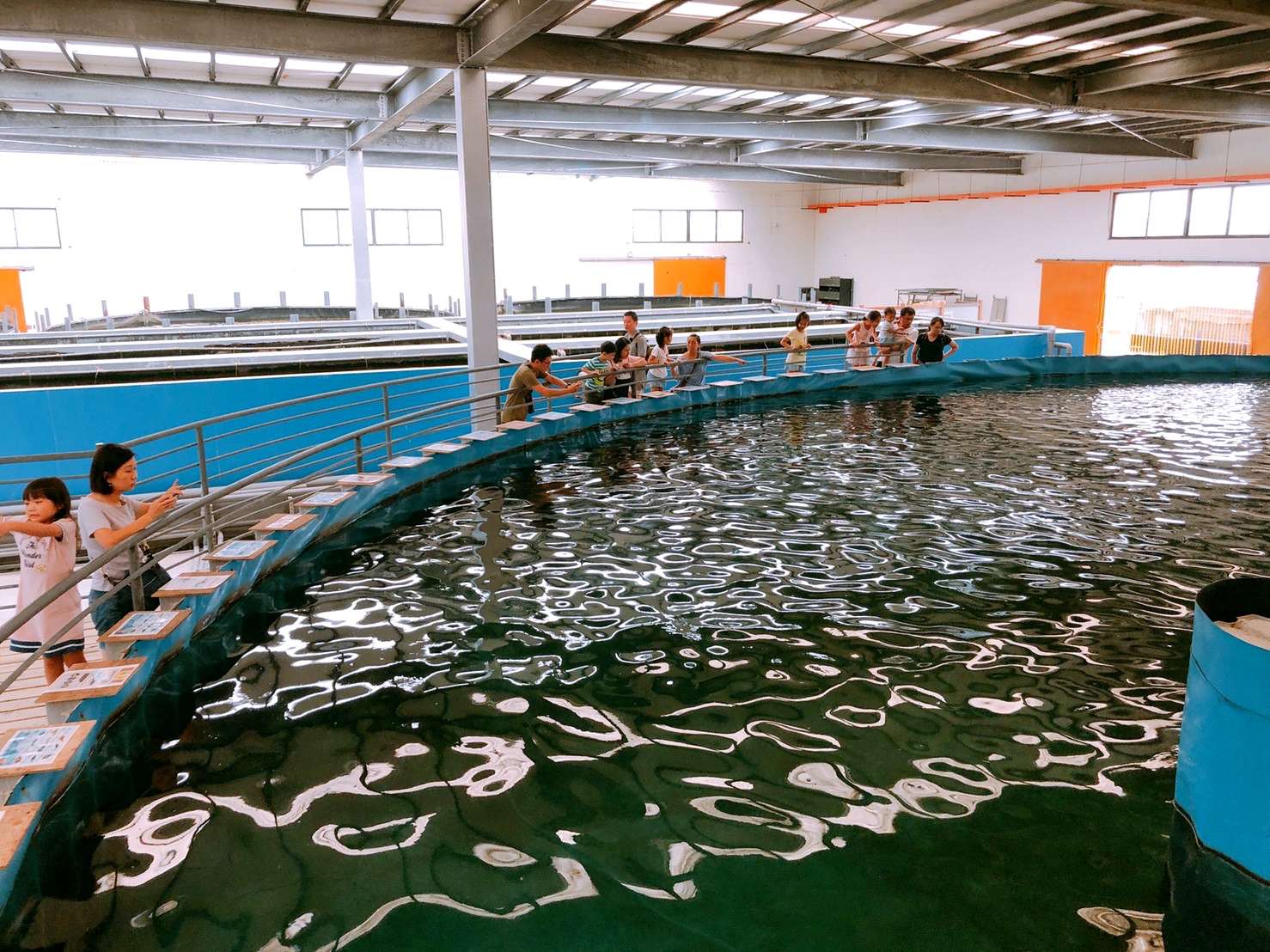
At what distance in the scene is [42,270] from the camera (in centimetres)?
2183

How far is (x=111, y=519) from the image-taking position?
4645mm

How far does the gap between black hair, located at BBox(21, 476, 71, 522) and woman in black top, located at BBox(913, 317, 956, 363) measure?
37.8 ft

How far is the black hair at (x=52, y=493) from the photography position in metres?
4.37

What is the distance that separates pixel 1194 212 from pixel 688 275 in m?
14.2

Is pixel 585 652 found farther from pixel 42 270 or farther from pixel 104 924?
pixel 42 270

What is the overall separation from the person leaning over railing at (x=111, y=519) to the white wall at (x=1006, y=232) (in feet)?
70.9

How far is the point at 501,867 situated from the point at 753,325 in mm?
15113

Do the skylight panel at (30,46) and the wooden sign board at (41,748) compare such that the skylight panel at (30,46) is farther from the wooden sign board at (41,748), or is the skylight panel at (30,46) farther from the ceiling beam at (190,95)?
the wooden sign board at (41,748)

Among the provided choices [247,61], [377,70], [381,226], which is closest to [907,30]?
[377,70]

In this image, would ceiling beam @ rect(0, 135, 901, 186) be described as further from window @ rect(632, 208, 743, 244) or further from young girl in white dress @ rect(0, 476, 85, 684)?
young girl in white dress @ rect(0, 476, 85, 684)

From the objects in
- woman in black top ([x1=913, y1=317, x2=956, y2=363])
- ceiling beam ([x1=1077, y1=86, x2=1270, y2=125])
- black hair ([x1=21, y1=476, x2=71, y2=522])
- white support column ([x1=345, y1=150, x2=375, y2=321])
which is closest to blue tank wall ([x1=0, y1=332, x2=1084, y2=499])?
black hair ([x1=21, y1=476, x2=71, y2=522])

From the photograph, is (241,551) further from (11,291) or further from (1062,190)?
(1062,190)

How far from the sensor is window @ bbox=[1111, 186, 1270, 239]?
61.8 ft

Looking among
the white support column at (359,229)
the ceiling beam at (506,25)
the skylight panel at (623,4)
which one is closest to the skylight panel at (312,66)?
the ceiling beam at (506,25)
